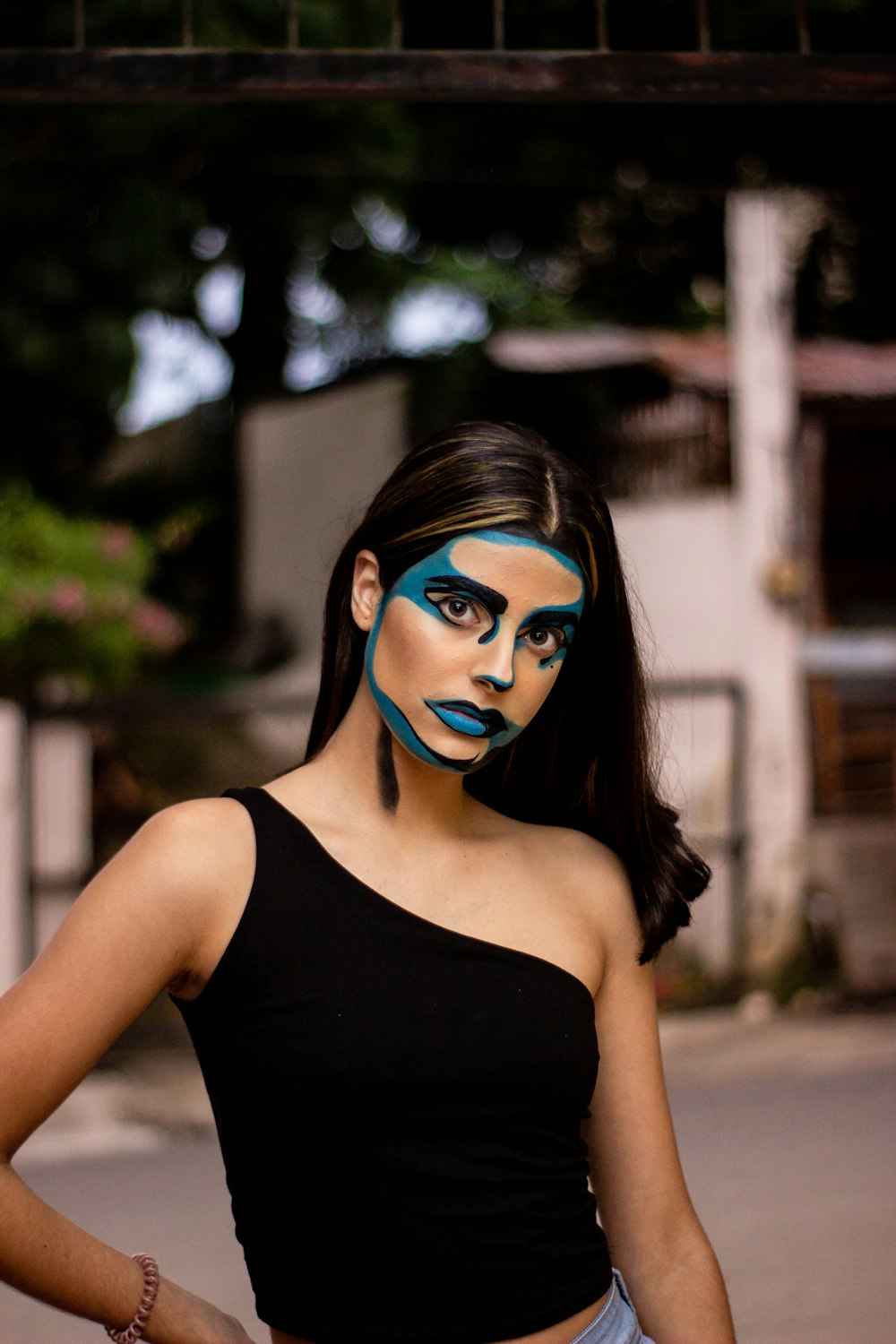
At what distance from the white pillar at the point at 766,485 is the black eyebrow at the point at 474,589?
618cm

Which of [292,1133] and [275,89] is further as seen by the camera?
[275,89]

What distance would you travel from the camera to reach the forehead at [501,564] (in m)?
1.55

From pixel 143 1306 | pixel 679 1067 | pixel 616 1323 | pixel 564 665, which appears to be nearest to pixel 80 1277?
pixel 143 1306

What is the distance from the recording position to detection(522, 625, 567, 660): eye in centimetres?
159

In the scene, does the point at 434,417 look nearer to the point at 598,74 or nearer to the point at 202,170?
the point at 202,170

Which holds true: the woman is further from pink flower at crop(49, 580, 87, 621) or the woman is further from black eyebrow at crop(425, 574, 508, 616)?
pink flower at crop(49, 580, 87, 621)

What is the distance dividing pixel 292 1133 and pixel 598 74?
1514 mm

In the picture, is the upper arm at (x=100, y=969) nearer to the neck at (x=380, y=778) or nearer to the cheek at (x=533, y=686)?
the neck at (x=380, y=778)

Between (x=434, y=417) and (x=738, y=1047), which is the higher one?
(x=434, y=417)

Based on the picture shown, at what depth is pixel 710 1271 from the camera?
1.63 meters

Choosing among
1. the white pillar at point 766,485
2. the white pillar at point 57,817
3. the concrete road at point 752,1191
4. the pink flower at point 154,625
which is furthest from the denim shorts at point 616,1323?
the white pillar at point 766,485

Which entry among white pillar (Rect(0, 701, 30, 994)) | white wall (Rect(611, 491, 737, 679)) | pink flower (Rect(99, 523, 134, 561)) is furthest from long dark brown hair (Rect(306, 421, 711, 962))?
white wall (Rect(611, 491, 737, 679))

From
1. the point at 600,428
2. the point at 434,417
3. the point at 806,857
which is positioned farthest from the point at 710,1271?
the point at 434,417

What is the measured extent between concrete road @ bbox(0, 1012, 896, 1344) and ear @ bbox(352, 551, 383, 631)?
2.46m
